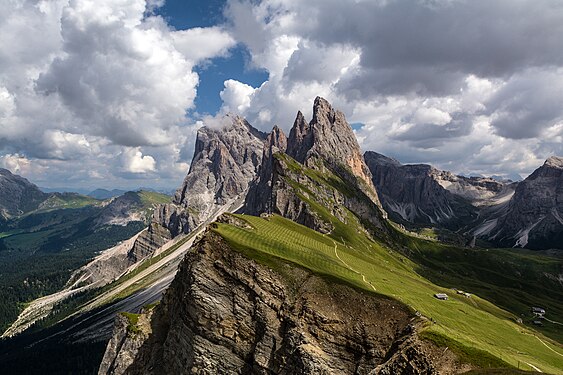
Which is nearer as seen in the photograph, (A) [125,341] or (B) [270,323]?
(B) [270,323]

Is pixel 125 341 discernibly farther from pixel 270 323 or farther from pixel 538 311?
pixel 538 311

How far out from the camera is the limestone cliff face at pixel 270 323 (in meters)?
52.2

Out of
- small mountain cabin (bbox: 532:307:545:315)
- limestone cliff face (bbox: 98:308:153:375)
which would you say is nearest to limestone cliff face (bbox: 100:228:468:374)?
limestone cliff face (bbox: 98:308:153:375)

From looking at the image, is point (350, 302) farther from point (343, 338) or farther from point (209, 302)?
point (209, 302)

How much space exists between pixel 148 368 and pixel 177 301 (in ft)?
49.6

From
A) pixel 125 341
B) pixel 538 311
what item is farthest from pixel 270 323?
pixel 538 311

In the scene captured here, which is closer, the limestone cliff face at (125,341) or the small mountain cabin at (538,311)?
the limestone cliff face at (125,341)

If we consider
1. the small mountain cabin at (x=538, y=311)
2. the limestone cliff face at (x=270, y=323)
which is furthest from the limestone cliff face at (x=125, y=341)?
the small mountain cabin at (x=538, y=311)

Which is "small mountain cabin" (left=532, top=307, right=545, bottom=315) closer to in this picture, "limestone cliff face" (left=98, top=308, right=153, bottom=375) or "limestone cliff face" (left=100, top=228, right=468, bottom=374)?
"limestone cliff face" (left=100, top=228, right=468, bottom=374)

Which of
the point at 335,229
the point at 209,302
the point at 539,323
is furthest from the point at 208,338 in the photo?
the point at 539,323

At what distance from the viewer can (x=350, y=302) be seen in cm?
5781

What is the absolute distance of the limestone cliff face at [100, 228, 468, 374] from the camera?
52250 mm

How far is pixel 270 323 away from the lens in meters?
58.7

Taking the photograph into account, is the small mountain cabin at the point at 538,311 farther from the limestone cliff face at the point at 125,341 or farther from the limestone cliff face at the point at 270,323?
the limestone cliff face at the point at 125,341
